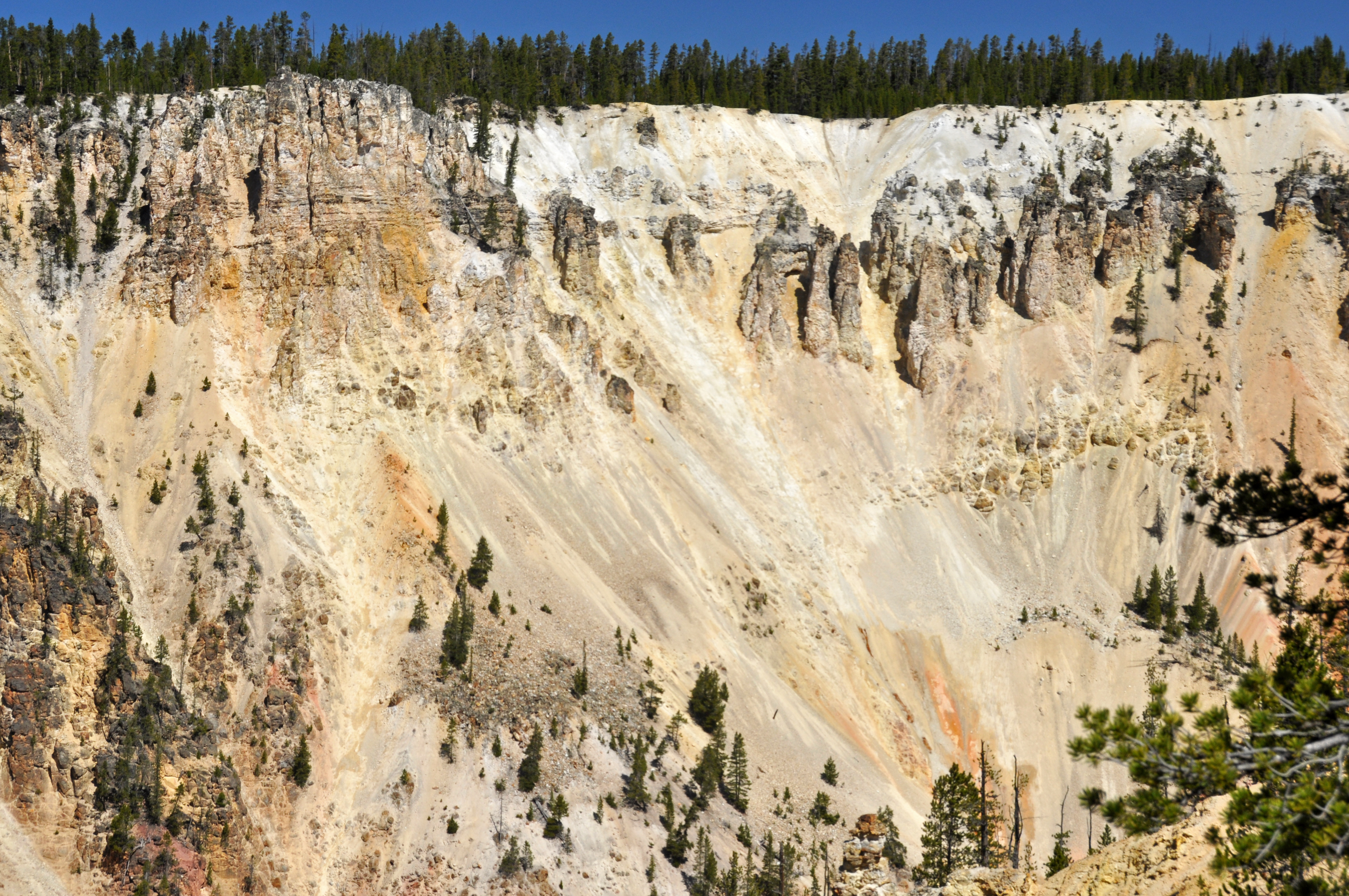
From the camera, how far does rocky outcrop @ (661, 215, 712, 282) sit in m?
89.2

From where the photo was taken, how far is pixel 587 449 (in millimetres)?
71500

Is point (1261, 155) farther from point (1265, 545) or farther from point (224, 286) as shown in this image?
point (224, 286)

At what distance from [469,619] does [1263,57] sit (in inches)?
4541

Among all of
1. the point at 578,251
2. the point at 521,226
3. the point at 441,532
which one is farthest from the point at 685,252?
the point at 441,532

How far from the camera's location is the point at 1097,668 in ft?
232

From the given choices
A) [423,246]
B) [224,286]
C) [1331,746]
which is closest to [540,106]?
[423,246]

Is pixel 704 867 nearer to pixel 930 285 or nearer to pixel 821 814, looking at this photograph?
pixel 821 814

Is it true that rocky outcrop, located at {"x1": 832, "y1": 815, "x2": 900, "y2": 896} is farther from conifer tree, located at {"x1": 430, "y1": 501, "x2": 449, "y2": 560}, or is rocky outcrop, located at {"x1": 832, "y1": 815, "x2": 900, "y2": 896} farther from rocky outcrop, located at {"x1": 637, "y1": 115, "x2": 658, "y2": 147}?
rocky outcrop, located at {"x1": 637, "y1": 115, "x2": 658, "y2": 147}

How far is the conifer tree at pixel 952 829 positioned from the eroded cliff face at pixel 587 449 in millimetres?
9991

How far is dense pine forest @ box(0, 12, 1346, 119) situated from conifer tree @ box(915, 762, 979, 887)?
69.7 metres

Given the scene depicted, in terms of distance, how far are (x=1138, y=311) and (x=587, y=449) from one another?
147 feet

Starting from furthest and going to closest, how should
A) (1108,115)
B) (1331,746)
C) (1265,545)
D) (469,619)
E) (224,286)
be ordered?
1. (1108,115)
2. (1265,545)
3. (224,286)
4. (469,619)
5. (1331,746)

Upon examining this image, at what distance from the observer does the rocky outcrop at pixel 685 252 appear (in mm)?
89250

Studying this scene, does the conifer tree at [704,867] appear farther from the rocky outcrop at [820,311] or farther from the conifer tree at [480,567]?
the rocky outcrop at [820,311]
